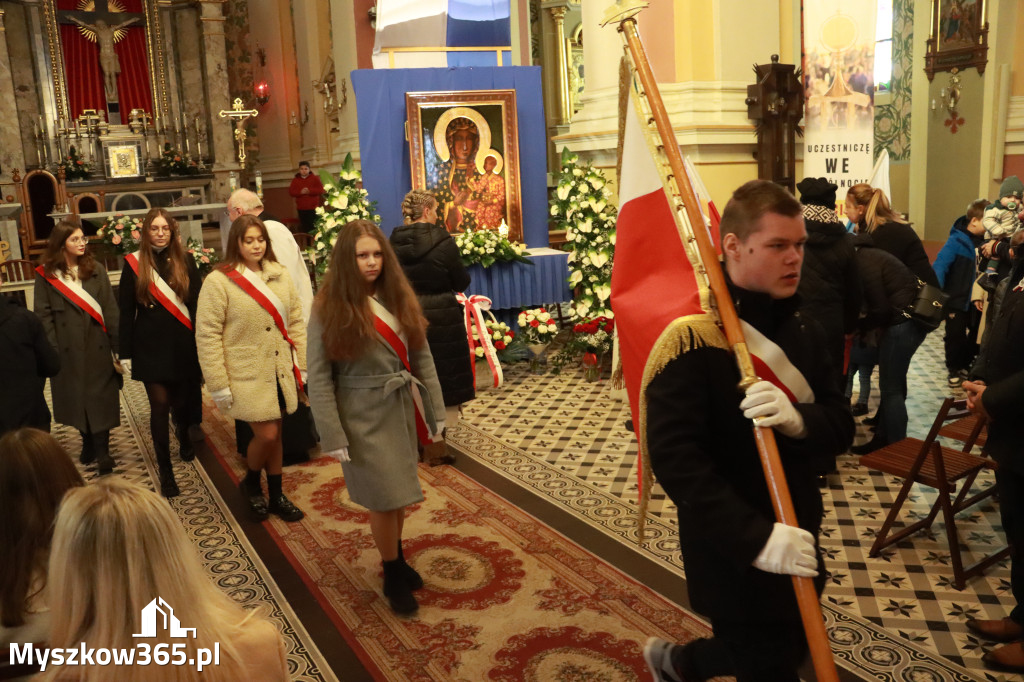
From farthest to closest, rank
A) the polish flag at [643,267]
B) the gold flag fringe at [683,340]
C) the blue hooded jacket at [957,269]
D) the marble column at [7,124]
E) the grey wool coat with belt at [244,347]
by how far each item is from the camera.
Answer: the marble column at [7,124], the blue hooded jacket at [957,269], the grey wool coat with belt at [244,347], the polish flag at [643,267], the gold flag fringe at [683,340]

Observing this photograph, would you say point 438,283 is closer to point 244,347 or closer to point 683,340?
point 244,347

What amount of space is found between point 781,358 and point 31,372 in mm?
3746

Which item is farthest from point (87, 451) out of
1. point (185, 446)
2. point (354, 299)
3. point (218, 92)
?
point (218, 92)

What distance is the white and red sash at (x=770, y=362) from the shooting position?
2.24 m

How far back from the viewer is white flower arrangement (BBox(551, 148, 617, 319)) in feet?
26.4

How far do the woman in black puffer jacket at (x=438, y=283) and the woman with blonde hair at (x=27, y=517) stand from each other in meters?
3.64

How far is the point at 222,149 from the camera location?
61.0 feet

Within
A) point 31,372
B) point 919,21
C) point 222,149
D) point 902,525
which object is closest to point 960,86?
point 919,21

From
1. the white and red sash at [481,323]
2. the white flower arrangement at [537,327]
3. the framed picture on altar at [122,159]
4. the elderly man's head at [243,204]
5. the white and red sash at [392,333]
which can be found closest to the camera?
the white and red sash at [392,333]

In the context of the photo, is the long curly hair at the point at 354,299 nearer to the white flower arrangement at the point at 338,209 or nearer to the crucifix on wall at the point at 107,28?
the white flower arrangement at the point at 338,209

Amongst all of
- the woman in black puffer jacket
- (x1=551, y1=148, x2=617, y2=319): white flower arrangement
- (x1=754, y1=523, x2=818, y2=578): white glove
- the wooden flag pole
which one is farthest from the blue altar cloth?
(x1=754, y1=523, x2=818, y2=578): white glove

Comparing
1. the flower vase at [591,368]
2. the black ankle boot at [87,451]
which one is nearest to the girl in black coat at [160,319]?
the black ankle boot at [87,451]

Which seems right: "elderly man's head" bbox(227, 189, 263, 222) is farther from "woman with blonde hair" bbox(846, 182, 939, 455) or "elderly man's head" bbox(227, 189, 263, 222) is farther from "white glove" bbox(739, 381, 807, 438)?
"white glove" bbox(739, 381, 807, 438)

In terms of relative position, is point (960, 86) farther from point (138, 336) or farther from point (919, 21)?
point (138, 336)
